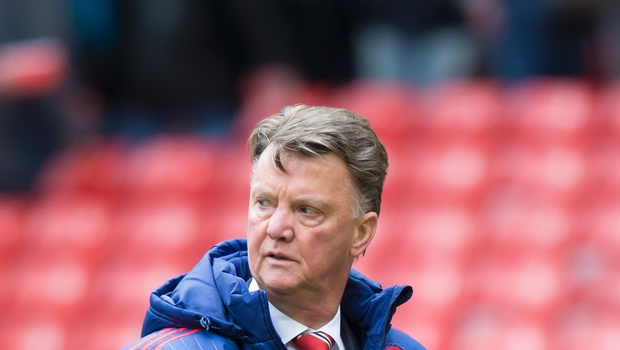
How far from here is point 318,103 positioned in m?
5.93

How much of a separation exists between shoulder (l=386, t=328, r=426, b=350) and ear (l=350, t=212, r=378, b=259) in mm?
184

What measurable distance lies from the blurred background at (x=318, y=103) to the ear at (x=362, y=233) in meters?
2.61

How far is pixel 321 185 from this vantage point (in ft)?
6.79

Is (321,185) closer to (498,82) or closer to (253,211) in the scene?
(253,211)

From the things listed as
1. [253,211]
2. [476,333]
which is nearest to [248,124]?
[476,333]

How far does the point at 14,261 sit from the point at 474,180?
2.35 metres

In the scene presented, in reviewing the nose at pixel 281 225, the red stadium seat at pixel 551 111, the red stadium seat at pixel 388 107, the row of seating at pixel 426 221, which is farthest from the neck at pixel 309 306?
the red stadium seat at pixel 388 107

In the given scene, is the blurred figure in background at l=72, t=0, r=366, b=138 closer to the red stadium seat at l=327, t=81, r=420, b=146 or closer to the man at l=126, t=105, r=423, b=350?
the red stadium seat at l=327, t=81, r=420, b=146

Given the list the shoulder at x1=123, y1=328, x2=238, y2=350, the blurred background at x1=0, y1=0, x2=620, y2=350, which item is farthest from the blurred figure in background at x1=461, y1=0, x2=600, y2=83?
the shoulder at x1=123, y1=328, x2=238, y2=350

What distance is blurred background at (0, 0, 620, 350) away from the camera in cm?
503

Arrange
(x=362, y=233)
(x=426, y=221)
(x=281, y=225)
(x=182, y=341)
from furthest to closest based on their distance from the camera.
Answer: (x=426, y=221) → (x=362, y=233) → (x=281, y=225) → (x=182, y=341)

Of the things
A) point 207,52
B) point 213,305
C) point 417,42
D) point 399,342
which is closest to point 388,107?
point 417,42

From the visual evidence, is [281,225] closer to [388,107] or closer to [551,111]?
[551,111]

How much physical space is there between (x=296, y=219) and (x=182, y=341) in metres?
0.30
